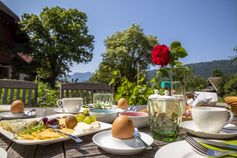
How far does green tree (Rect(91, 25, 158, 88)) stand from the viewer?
2661 centimetres

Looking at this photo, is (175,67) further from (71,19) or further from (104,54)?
(104,54)

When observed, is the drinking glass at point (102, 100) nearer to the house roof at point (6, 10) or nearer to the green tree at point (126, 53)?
the house roof at point (6, 10)

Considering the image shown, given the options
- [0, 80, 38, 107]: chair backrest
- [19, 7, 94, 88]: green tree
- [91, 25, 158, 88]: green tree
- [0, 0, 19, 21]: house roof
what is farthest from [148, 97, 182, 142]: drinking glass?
[91, 25, 158, 88]: green tree

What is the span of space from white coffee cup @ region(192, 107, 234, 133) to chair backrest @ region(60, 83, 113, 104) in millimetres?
1735

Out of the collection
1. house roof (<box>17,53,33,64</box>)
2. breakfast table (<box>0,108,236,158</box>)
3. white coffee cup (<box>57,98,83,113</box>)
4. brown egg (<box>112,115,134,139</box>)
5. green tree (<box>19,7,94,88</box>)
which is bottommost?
breakfast table (<box>0,108,236,158</box>)

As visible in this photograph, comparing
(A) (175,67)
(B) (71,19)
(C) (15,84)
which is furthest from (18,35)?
(A) (175,67)

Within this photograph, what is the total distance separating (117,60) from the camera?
27016 mm

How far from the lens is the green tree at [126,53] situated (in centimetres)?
2661

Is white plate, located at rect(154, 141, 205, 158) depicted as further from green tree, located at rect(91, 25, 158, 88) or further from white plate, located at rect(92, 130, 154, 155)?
green tree, located at rect(91, 25, 158, 88)

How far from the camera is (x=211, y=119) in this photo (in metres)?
0.93

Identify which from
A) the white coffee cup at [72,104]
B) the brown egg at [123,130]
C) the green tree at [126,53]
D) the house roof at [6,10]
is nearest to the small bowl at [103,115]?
the white coffee cup at [72,104]

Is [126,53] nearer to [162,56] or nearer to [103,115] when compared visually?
[162,56]

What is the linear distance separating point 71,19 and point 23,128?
2125 centimetres

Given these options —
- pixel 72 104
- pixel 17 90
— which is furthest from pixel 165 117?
pixel 17 90
